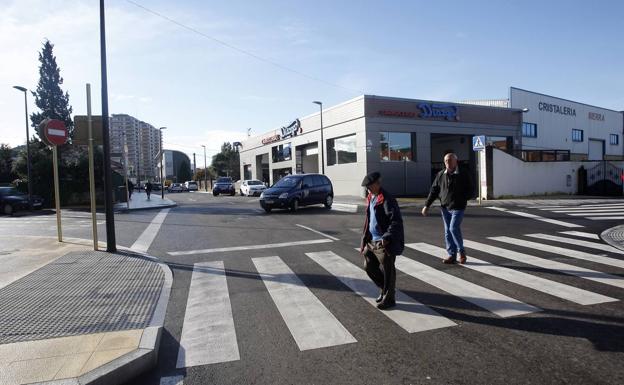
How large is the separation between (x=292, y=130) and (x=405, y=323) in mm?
35417

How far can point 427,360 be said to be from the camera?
3.41 m

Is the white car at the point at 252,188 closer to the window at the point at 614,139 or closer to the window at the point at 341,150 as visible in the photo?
the window at the point at 341,150

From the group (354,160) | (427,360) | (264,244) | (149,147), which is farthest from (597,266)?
(149,147)

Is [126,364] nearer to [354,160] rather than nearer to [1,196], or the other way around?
[1,196]

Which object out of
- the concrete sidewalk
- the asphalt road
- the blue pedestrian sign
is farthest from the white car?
the concrete sidewalk

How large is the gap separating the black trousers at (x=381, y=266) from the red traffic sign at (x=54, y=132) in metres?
8.49

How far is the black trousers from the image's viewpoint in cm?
457

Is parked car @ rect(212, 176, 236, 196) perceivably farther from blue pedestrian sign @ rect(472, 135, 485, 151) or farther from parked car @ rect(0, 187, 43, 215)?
blue pedestrian sign @ rect(472, 135, 485, 151)

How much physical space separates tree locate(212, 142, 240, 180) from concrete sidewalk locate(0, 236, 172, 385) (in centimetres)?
7063

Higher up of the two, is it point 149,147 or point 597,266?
point 149,147

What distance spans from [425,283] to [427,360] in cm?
241

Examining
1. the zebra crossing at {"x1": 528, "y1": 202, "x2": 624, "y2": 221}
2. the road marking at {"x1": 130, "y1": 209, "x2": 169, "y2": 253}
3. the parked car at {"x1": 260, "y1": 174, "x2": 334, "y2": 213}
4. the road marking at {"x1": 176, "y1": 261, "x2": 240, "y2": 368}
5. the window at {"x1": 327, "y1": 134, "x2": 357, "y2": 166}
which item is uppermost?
the window at {"x1": 327, "y1": 134, "x2": 357, "y2": 166}

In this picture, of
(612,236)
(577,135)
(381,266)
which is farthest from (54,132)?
(577,135)

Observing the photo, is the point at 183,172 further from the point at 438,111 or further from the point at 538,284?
the point at 538,284
